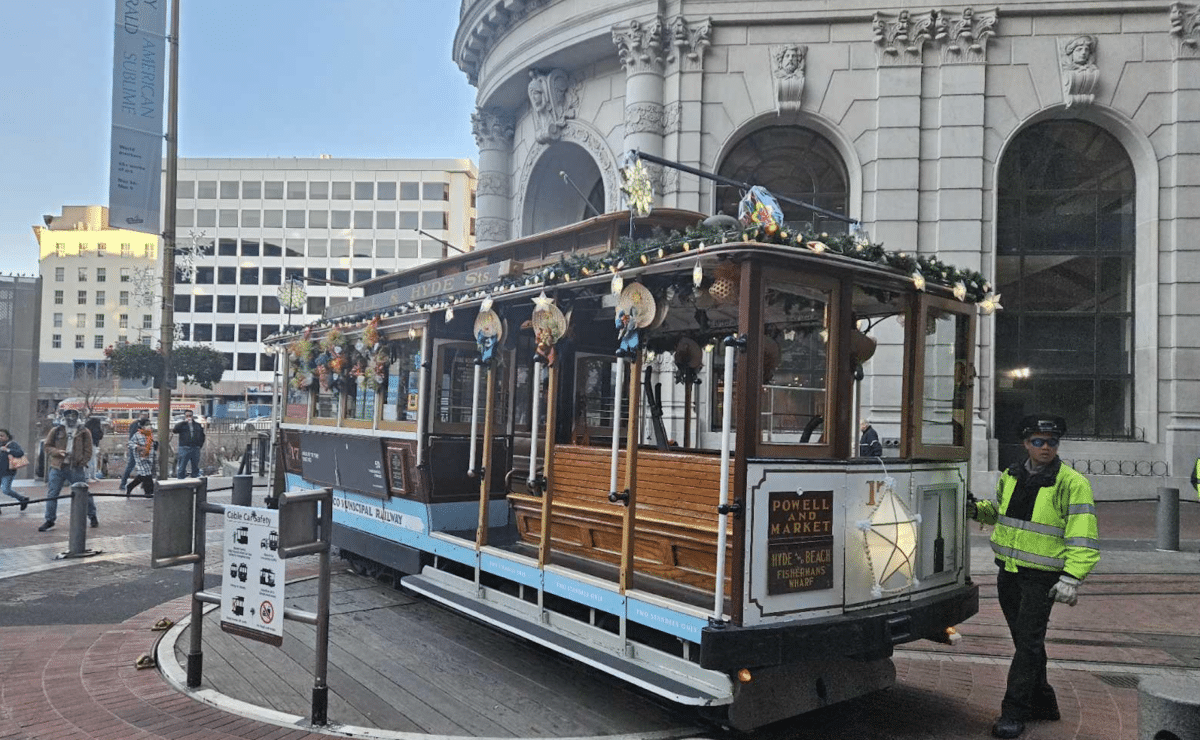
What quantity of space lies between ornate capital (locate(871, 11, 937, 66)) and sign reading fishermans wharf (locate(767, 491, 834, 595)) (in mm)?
14002

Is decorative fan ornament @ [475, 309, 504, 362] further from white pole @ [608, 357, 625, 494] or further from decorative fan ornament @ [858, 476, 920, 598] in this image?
decorative fan ornament @ [858, 476, 920, 598]

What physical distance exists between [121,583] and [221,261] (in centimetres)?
7572

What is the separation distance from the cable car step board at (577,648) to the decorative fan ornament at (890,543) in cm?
127

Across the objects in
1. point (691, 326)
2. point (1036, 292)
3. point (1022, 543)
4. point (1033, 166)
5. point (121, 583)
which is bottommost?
point (121, 583)

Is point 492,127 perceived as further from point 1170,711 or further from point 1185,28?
point 1170,711

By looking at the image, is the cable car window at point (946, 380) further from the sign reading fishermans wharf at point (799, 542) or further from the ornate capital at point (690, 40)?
the ornate capital at point (690, 40)

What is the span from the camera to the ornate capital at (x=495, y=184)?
23.0m

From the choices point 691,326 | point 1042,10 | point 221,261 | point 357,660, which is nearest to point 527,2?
point 1042,10

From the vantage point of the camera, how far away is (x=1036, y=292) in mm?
16938

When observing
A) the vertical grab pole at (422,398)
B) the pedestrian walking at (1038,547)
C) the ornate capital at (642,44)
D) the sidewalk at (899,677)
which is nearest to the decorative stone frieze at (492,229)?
the ornate capital at (642,44)

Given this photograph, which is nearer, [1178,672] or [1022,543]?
[1022,543]

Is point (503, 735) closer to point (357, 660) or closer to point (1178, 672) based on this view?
point (357, 660)

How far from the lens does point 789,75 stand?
17.1 metres

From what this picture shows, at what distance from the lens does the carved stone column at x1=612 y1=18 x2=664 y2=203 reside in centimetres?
1755
